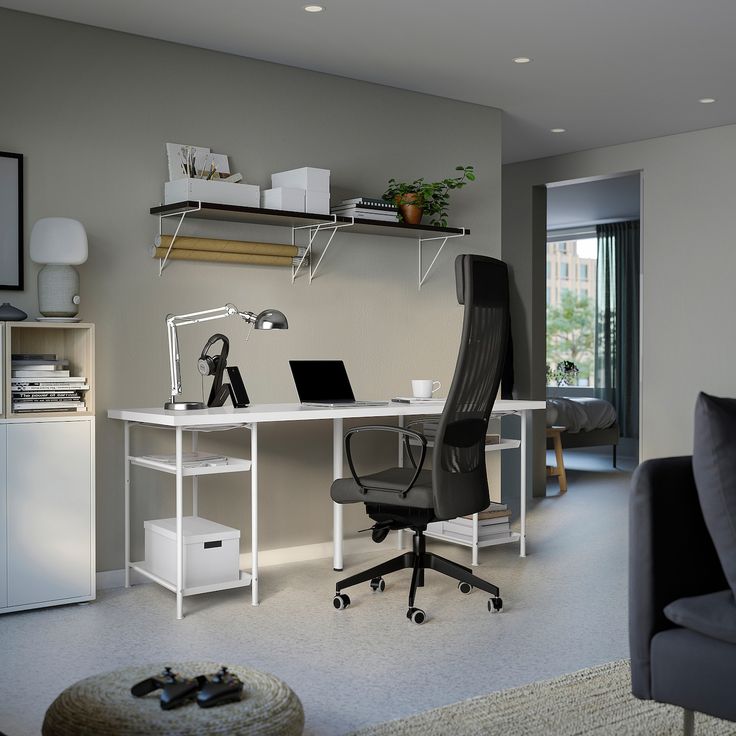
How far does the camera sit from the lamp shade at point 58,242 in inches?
152

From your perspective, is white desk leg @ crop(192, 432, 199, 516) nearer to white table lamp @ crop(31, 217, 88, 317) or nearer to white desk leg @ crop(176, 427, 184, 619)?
white desk leg @ crop(176, 427, 184, 619)

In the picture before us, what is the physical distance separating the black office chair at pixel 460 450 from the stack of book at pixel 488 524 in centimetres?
78

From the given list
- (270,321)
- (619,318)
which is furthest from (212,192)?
(619,318)

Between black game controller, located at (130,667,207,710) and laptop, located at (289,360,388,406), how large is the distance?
2.22 m

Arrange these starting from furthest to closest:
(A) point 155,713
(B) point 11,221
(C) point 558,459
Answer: (C) point 558,459, (B) point 11,221, (A) point 155,713

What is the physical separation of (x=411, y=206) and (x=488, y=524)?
1.70m

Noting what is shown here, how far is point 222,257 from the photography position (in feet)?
14.7

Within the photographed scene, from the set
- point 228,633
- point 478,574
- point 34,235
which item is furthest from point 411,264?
Result: point 228,633

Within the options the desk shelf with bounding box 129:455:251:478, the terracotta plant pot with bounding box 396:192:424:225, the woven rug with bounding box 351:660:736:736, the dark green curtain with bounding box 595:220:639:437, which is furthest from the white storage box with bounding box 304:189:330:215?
the dark green curtain with bounding box 595:220:639:437

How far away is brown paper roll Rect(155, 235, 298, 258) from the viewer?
4309 mm

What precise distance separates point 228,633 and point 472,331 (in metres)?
1.45

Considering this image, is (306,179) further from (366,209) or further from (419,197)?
(419,197)

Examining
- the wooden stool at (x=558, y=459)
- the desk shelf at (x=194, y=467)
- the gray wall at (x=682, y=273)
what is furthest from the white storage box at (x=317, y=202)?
the wooden stool at (x=558, y=459)

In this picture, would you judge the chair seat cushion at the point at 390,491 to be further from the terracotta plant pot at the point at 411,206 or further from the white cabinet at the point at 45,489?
the terracotta plant pot at the point at 411,206
